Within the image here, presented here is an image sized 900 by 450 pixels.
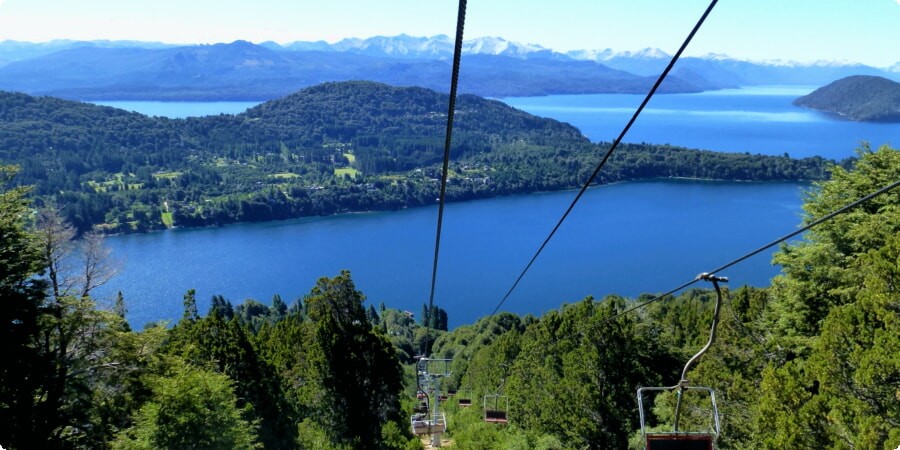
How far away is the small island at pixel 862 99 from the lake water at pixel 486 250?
73.9 meters

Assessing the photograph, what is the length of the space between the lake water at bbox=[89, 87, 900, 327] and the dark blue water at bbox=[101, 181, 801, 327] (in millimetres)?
115

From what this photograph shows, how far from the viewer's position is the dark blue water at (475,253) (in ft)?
163

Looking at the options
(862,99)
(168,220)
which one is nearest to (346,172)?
(168,220)

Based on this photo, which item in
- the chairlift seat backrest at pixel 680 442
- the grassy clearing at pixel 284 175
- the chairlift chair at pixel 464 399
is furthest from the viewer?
the grassy clearing at pixel 284 175

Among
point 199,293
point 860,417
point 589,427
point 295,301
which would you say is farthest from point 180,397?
point 199,293

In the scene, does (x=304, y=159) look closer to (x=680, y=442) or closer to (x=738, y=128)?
(x=738, y=128)

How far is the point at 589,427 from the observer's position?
11.5 meters

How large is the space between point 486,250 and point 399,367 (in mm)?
46764

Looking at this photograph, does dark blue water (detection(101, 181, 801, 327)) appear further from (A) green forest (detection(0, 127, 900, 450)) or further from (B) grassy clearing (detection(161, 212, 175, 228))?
(A) green forest (detection(0, 127, 900, 450))

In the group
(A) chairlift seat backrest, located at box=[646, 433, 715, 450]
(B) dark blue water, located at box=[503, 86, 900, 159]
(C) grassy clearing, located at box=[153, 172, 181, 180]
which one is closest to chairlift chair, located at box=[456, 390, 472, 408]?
(A) chairlift seat backrest, located at box=[646, 433, 715, 450]

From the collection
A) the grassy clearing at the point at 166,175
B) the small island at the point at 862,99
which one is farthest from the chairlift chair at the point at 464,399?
the small island at the point at 862,99

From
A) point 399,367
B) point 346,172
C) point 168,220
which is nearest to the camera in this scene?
point 399,367

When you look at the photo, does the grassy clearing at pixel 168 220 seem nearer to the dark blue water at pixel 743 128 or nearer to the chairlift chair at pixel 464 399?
the chairlift chair at pixel 464 399

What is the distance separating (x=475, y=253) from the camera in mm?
59375
